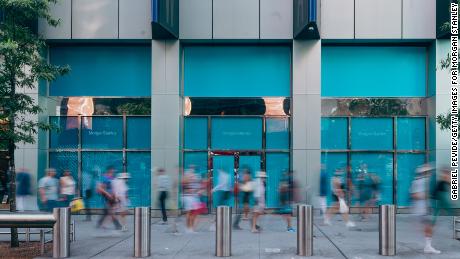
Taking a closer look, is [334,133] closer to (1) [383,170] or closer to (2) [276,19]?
(1) [383,170]

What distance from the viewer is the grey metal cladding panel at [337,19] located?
1967 centimetres

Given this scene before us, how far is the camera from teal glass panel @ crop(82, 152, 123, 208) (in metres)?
20.5

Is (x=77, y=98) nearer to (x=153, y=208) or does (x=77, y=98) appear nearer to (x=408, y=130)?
(x=153, y=208)

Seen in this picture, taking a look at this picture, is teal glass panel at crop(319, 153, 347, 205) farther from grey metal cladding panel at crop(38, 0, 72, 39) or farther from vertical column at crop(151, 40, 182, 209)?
grey metal cladding panel at crop(38, 0, 72, 39)

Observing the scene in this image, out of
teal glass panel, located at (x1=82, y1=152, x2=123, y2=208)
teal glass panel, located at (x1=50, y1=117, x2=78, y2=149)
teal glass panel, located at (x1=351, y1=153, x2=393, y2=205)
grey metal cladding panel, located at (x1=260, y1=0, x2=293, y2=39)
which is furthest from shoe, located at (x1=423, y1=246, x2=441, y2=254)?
teal glass panel, located at (x1=50, y1=117, x2=78, y2=149)

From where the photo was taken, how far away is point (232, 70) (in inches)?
813

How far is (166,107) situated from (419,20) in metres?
9.27

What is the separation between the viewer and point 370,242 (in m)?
13.5

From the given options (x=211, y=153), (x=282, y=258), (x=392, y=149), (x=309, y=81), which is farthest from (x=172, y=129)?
(x=282, y=258)

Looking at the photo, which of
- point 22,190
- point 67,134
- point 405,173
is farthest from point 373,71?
point 22,190

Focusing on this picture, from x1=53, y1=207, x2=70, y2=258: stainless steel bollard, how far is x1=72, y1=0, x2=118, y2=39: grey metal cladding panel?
9.91m

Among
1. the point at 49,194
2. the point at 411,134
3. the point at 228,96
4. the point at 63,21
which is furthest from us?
the point at 228,96

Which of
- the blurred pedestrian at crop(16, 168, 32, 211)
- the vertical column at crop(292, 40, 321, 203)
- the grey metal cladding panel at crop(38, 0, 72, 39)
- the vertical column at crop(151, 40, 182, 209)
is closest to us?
the blurred pedestrian at crop(16, 168, 32, 211)

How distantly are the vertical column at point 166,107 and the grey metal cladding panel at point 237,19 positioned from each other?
165cm
